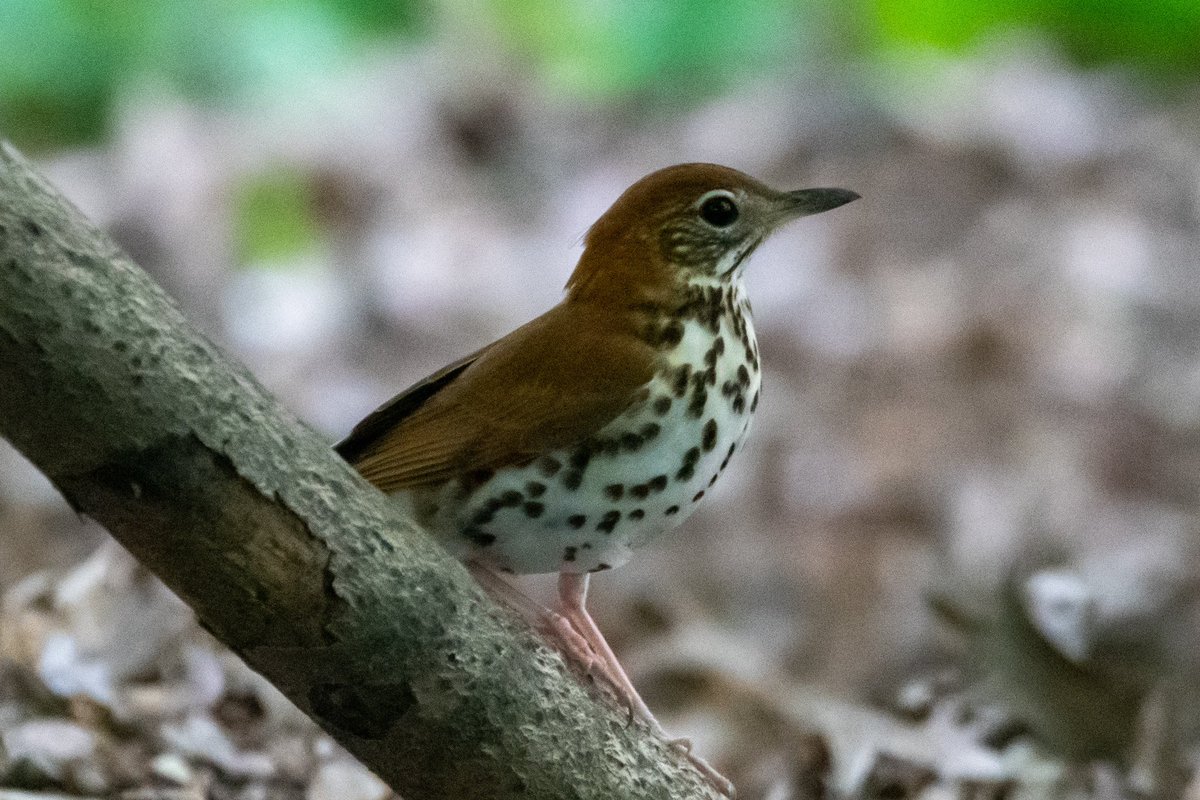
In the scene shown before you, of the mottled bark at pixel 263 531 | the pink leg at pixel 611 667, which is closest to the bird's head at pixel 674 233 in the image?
the pink leg at pixel 611 667

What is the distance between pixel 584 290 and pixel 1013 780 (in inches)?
49.2

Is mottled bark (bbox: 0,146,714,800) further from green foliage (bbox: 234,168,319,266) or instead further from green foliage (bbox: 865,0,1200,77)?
green foliage (bbox: 865,0,1200,77)

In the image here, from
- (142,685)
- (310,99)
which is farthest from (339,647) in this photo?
(310,99)

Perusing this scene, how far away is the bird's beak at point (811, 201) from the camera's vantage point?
2291mm

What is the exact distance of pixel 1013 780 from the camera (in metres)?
2.81

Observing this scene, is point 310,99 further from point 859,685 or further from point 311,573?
point 311,573

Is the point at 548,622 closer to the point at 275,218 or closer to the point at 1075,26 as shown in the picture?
the point at 275,218

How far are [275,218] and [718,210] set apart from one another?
4576 millimetres

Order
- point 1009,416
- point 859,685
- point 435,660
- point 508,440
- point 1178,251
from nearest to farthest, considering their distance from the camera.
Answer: point 435,660 < point 508,440 < point 859,685 < point 1009,416 < point 1178,251

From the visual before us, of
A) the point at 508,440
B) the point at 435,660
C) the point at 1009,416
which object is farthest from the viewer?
the point at 1009,416

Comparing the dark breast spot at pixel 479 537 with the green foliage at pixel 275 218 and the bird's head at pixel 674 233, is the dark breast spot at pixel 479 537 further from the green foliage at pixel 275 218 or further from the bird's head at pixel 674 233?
the green foliage at pixel 275 218

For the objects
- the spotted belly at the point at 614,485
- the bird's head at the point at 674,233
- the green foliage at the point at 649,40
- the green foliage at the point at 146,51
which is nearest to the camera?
the spotted belly at the point at 614,485

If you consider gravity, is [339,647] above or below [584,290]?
below

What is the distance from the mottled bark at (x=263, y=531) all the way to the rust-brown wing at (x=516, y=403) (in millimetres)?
274
